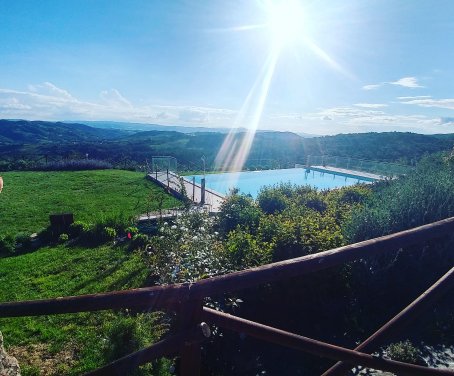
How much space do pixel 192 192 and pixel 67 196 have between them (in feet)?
17.3

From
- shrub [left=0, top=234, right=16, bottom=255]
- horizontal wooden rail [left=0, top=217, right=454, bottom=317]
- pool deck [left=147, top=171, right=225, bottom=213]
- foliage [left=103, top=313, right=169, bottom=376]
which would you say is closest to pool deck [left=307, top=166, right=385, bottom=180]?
pool deck [left=147, top=171, right=225, bottom=213]

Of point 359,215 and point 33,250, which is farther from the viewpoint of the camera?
point 33,250

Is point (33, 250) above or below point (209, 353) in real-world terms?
below

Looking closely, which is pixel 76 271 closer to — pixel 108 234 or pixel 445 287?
pixel 108 234

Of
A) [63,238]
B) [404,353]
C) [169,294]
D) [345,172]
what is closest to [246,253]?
[404,353]

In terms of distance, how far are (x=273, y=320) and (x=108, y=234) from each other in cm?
568

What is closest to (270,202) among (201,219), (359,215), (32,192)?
(201,219)

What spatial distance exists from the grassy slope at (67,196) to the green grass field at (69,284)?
0.03 m

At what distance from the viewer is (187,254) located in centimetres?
555

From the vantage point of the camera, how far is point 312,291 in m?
4.72

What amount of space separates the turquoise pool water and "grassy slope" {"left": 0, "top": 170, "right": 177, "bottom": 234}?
455cm

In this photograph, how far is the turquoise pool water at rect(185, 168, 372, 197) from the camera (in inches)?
767

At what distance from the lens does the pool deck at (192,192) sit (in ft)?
42.2

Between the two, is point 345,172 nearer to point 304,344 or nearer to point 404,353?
point 404,353
